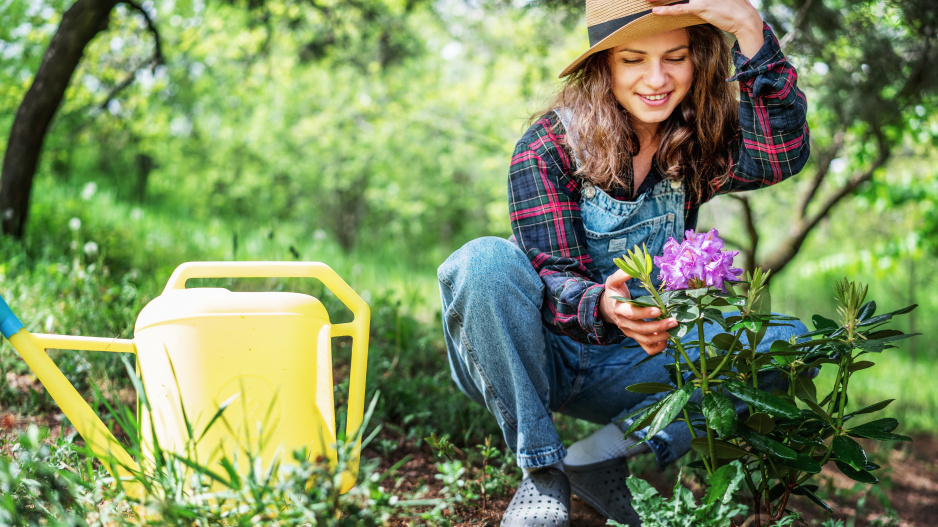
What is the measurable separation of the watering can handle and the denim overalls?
0.87 feet

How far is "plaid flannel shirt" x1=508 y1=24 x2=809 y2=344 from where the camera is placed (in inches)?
62.4

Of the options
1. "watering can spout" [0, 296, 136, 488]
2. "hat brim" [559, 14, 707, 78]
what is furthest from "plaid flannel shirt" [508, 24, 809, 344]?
"watering can spout" [0, 296, 136, 488]

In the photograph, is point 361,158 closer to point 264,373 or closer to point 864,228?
point 864,228

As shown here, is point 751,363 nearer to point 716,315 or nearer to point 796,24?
point 716,315

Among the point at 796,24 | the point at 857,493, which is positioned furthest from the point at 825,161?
the point at 857,493

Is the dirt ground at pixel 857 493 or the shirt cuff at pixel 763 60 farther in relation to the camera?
the dirt ground at pixel 857 493

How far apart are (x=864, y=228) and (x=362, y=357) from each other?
12.6 m

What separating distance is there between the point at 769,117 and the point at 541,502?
1103mm

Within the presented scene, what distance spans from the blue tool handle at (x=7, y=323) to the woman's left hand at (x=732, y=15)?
1.54 metres

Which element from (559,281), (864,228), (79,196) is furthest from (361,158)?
(559,281)

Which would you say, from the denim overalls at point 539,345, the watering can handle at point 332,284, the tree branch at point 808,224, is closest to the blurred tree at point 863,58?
the tree branch at point 808,224

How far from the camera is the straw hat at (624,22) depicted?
1631mm

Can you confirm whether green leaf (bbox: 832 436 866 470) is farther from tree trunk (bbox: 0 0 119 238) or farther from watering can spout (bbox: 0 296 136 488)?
tree trunk (bbox: 0 0 119 238)

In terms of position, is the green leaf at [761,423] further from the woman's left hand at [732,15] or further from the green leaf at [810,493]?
the woman's left hand at [732,15]
